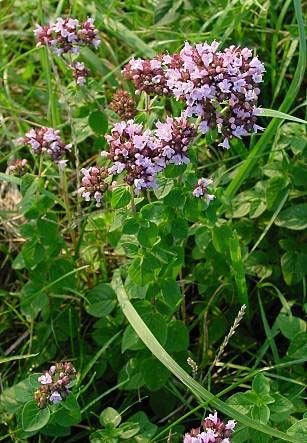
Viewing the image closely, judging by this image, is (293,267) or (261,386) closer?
(261,386)

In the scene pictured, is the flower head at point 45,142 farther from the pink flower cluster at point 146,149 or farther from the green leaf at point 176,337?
the green leaf at point 176,337

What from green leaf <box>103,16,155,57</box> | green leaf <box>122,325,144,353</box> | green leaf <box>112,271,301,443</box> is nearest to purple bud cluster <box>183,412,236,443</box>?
green leaf <box>112,271,301,443</box>

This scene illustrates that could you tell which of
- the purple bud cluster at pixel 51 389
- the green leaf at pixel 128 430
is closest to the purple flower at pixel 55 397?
the purple bud cluster at pixel 51 389

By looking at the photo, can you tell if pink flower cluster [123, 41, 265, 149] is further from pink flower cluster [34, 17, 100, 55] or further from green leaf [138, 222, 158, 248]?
pink flower cluster [34, 17, 100, 55]

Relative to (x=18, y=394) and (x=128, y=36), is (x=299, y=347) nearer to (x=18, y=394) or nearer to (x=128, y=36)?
(x=18, y=394)

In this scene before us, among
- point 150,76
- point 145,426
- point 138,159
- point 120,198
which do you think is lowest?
point 145,426

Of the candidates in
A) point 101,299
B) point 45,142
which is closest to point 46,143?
point 45,142
